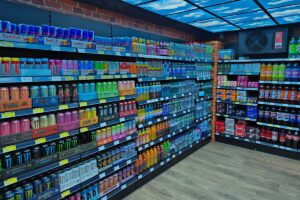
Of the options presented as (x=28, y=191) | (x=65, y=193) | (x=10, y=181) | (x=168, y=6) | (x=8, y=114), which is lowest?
(x=65, y=193)

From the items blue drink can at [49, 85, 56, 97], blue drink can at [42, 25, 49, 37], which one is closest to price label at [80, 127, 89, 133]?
blue drink can at [49, 85, 56, 97]

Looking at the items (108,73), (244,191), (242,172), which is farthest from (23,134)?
(242,172)

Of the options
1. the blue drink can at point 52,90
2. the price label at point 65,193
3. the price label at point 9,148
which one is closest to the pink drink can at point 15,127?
the price label at point 9,148

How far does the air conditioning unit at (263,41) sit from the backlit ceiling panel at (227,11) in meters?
0.18

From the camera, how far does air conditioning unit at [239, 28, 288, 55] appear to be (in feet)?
14.9

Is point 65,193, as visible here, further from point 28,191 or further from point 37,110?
point 37,110

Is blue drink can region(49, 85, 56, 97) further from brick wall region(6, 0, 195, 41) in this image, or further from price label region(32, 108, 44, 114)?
brick wall region(6, 0, 195, 41)

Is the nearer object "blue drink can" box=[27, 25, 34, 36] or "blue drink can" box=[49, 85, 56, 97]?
"blue drink can" box=[27, 25, 34, 36]

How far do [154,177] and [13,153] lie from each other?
90.9 inches

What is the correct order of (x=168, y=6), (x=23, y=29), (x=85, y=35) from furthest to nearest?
1. (x=168, y=6)
2. (x=85, y=35)
3. (x=23, y=29)

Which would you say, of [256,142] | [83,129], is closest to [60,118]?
[83,129]

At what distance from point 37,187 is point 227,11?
3.86 meters

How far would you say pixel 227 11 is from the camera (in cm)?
368

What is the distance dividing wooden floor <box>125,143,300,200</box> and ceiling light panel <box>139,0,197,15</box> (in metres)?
2.88
